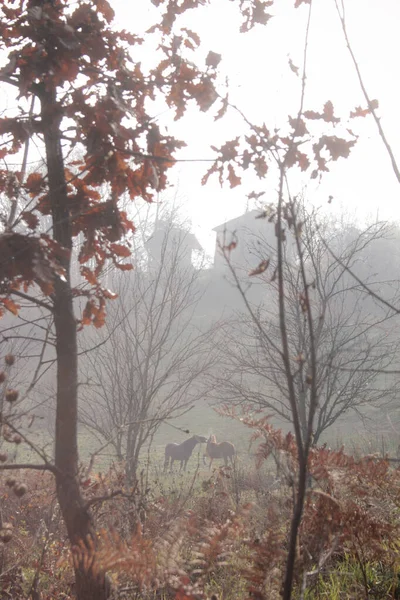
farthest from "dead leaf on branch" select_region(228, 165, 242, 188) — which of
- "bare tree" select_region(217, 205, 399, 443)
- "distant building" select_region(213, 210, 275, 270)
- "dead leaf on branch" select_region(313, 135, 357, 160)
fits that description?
"bare tree" select_region(217, 205, 399, 443)

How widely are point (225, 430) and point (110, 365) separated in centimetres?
1386

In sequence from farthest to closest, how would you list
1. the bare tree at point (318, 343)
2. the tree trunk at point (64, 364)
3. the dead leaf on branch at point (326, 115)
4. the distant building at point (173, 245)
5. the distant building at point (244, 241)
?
1. the distant building at point (173, 245)
2. the bare tree at point (318, 343)
3. the dead leaf on branch at point (326, 115)
4. the tree trunk at point (64, 364)
5. the distant building at point (244, 241)

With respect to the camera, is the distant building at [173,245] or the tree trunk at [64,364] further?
the distant building at [173,245]

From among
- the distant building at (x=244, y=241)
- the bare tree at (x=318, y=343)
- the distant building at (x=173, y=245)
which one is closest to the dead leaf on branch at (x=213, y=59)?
the distant building at (x=244, y=241)

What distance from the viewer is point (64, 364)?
2400mm

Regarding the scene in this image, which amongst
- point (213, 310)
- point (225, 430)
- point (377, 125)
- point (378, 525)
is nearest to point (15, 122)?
point (377, 125)

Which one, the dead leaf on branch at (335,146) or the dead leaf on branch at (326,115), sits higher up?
the dead leaf on branch at (326,115)

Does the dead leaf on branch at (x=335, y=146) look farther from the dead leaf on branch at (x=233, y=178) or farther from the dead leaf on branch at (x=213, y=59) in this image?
the dead leaf on branch at (x=213, y=59)

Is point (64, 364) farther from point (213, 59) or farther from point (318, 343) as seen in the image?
point (318, 343)

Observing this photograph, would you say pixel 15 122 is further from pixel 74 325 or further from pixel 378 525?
pixel 378 525

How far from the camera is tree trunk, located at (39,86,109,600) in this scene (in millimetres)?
2193

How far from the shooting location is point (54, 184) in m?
2.51

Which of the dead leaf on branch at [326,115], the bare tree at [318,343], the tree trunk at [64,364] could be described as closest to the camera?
the tree trunk at [64,364]

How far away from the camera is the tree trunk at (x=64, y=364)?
7.20ft
